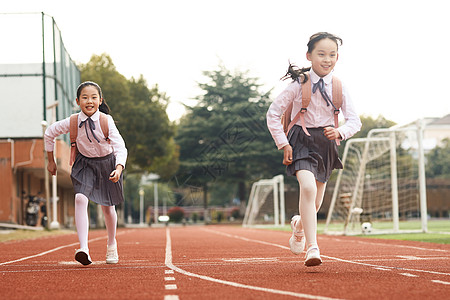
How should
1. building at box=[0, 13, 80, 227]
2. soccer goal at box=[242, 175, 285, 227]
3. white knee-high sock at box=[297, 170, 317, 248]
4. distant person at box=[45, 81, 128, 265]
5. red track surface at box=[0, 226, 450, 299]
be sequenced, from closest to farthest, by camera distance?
red track surface at box=[0, 226, 450, 299] → white knee-high sock at box=[297, 170, 317, 248] → distant person at box=[45, 81, 128, 265] → building at box=[0, 13, 80, 227] → soccer goal at box=[242, 175, 285, 227]

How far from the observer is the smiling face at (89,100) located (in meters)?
7.70

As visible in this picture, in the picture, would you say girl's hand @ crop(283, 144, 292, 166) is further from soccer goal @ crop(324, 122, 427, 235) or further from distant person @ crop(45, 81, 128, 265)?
soccer goal @ crop(324, 122, 427, 235)

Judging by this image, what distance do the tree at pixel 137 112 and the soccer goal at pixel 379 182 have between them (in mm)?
21579

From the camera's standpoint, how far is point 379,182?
2431 cm

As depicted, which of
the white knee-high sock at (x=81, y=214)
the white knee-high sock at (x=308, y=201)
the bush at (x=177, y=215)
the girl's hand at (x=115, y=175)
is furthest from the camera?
the bush at (x=177, y=215)

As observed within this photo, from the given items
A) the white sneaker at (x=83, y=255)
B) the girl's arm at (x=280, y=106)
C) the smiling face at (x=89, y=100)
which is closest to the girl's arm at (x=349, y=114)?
the girl's arm at (x=280, y=106)

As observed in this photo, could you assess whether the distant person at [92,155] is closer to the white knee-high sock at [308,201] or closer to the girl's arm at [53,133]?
the girl's arm at [53,133]

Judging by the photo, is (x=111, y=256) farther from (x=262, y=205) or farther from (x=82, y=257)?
(x=262, y=205)

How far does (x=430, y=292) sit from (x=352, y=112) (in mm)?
2718

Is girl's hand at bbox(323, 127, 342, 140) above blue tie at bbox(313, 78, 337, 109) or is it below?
below

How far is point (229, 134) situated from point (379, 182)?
32.7 meters

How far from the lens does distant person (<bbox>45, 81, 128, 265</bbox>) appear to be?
7.64 m

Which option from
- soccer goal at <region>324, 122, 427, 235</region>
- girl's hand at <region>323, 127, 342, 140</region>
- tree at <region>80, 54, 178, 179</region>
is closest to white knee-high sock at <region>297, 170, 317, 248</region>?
girl's hand at <region>323, 127, 342, 140</region>

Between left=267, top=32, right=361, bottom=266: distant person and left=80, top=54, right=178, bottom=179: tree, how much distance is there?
37930mm
